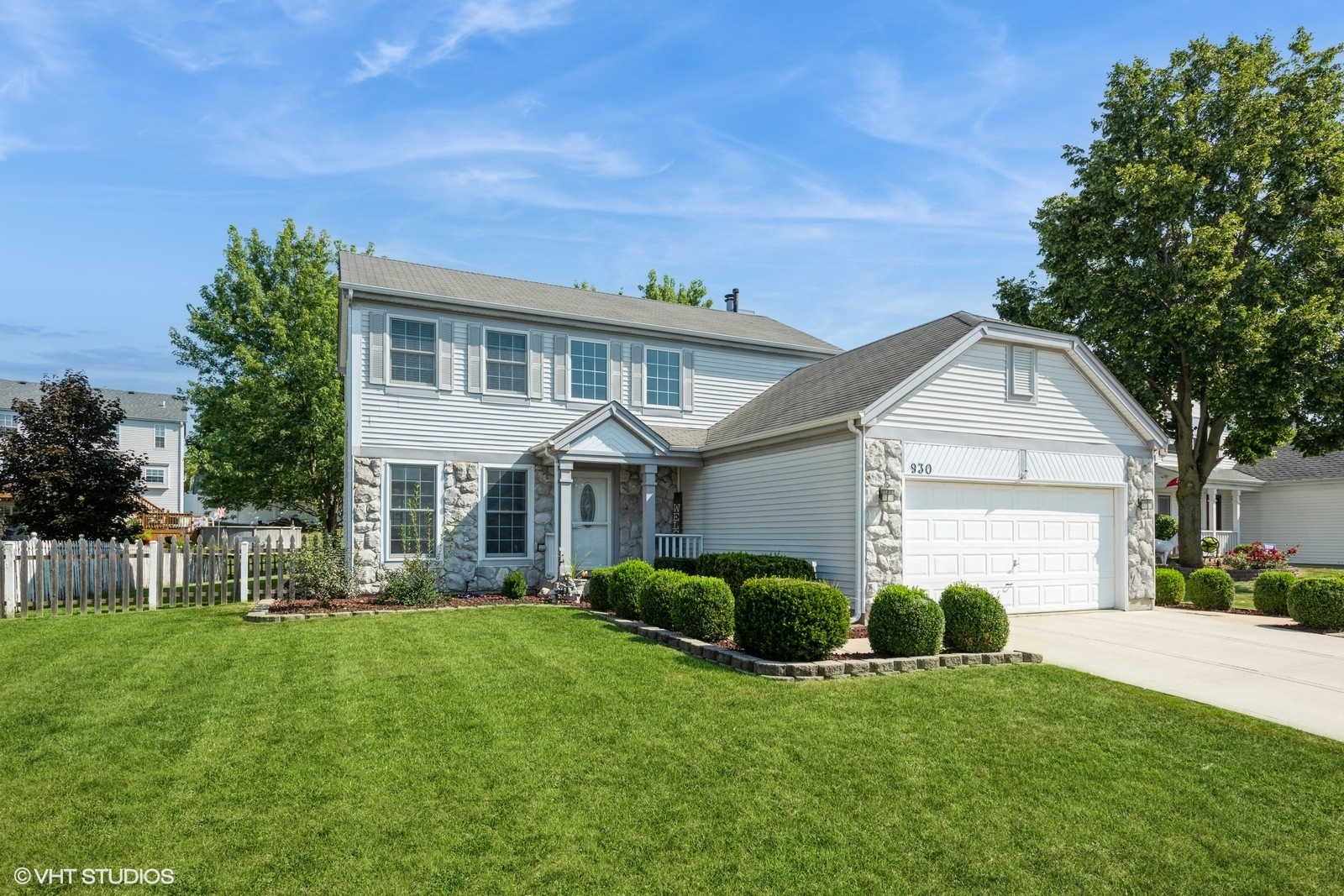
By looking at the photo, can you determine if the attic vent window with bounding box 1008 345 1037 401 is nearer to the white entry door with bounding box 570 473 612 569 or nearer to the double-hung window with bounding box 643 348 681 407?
the double-hung window with bounding box 643 348 681 407

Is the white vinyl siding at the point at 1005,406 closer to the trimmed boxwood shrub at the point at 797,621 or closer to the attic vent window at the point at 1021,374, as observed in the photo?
the attic vent window at the point at 1021,374

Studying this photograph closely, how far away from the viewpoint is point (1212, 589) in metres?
14.8

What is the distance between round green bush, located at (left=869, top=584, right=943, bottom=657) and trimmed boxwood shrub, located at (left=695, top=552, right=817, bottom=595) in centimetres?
303

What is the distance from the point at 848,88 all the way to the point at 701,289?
2823 centimetres

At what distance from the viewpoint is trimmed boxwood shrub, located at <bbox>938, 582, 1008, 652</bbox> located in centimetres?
889

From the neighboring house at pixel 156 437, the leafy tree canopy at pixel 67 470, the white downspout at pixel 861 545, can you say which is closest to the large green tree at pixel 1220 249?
the white downspout at pixel 861 545

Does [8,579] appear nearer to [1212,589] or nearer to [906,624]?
[906,624]

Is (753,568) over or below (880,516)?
below

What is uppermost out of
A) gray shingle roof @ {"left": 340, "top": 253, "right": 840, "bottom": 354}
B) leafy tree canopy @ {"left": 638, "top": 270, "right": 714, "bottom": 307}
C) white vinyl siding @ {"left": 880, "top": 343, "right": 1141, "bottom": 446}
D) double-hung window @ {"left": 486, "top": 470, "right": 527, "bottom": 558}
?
leafy tree canopy @ {"left": 638, "top": 270, "right": 714, "bottom": 307}

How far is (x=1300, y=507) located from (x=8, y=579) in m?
38.1

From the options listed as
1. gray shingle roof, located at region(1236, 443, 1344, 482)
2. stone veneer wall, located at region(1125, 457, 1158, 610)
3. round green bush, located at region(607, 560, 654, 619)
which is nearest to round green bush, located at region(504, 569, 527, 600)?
round green bush, located at region(607, 560, 654, 619)

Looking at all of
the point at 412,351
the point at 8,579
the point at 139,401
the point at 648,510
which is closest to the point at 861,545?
the point at 648,510

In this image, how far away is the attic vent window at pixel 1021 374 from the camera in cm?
1348

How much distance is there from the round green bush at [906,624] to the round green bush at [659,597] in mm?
2709
